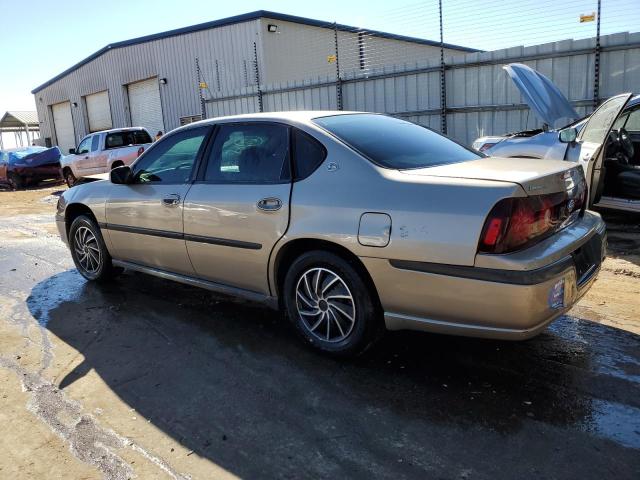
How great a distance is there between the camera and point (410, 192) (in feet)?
9.82

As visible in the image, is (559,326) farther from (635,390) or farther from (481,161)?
(481,161)

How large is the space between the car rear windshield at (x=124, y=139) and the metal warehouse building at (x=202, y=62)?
8.77 ft

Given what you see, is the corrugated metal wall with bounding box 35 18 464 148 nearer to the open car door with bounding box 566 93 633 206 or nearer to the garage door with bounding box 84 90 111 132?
the garage door with bounding box 84 90 111 132

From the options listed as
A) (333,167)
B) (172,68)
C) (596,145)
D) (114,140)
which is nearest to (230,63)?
(172,68)

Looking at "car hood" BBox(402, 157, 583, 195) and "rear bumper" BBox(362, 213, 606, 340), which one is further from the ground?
"car hood" BBox(402, 157, 583, 195)

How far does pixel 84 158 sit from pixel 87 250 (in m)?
11.7

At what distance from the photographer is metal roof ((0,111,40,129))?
43.6 metres

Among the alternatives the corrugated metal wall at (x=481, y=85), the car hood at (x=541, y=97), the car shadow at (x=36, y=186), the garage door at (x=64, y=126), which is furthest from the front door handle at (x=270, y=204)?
the garage door at (x=64, y=126)

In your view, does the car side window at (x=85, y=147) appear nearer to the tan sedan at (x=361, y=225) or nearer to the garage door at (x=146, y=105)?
the garage door at (x=146, y=105)

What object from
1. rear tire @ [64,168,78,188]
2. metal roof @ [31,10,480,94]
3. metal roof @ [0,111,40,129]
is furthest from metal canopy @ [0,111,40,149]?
rear tire @ [64,168,78,188]

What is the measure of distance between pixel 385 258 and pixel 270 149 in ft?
4.12

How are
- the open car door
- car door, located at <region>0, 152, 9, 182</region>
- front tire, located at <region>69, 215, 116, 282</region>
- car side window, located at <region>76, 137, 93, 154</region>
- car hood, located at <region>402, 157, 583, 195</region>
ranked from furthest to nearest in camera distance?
car door, located at <region>0, 152, 9, 182</region> < car side window, located at <region>76, 137, 93, 154</region> < the open car door < front tire, located at <region>69, 215, 116, 282</region> < car hood, located at <region>402, 157, 583, 195</region>

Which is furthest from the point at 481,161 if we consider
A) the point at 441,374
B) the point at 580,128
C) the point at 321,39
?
the point at 321,39

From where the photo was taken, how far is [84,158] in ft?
52.5
